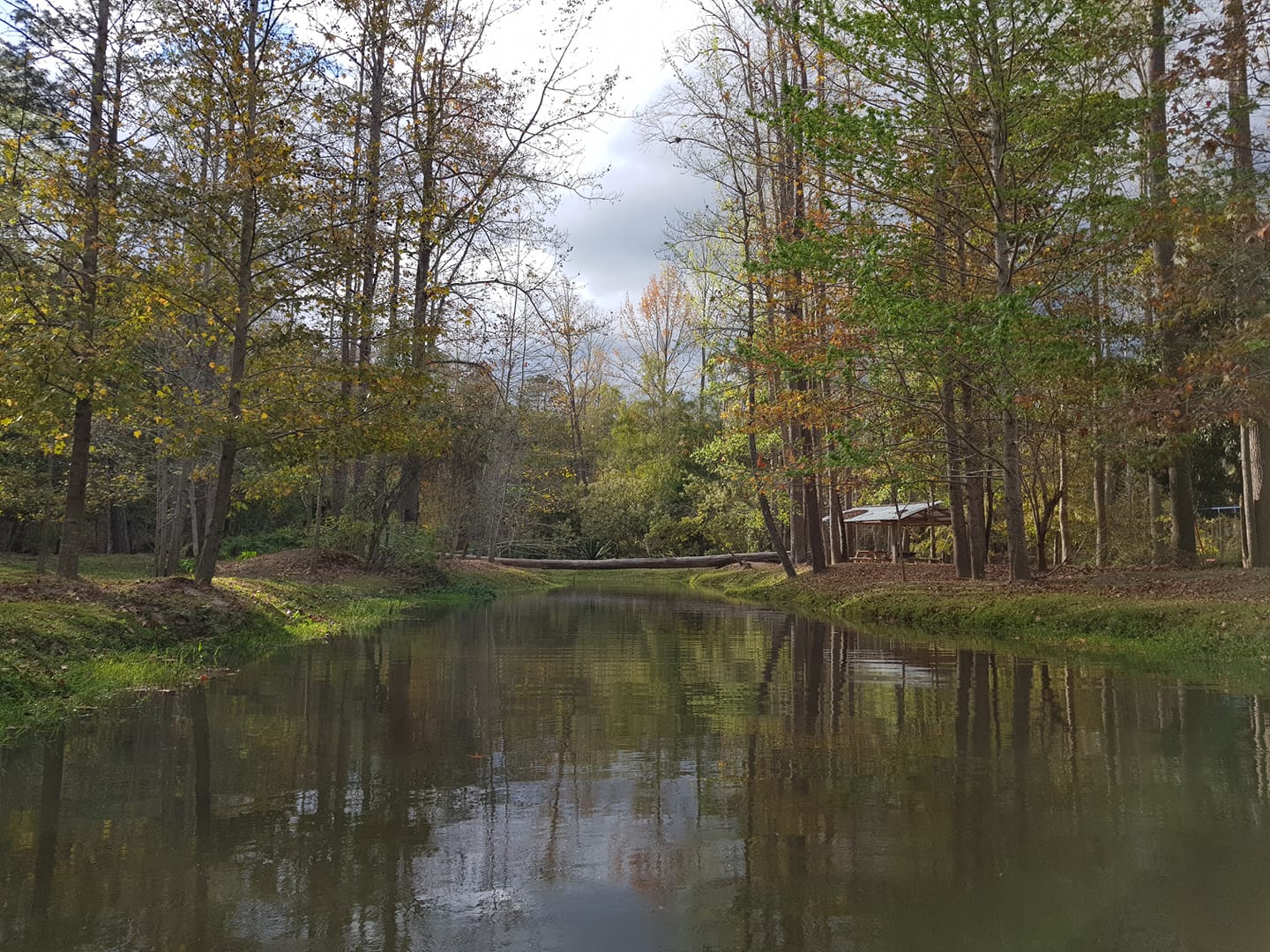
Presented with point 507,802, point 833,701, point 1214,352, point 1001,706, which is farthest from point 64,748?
point 1214,352

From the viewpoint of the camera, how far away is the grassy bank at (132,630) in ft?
22.6

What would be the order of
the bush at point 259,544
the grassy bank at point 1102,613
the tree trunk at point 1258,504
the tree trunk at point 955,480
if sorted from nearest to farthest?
the grassy bank at point 1102,613 → the tree trunk at point 1258,504 → the tree trunk at point 955,480 → the bush at point 259,544

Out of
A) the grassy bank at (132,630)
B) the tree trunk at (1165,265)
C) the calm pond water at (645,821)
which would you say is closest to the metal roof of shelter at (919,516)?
the tree trunk at (1165,265)

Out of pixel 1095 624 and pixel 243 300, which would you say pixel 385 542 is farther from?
pixel 1095 624

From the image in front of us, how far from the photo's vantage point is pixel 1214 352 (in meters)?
12.9

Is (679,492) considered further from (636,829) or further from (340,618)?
(636,829)

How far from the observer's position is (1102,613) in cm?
1209

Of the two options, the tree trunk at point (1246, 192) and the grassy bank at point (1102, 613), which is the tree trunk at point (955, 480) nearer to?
the grassy bank at point (1102, 613)

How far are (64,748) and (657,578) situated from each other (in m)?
33.5

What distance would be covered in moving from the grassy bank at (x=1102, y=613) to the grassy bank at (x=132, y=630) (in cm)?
899

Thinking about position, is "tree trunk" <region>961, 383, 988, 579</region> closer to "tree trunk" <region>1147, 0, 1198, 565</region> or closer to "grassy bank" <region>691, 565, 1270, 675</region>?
"grassy bank" <region>691, 565, 1270, 675</region>

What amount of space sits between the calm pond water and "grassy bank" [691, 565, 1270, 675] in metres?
2.72

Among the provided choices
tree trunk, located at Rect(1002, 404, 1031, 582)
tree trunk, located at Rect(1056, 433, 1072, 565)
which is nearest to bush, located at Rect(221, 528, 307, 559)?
tree trunk, located at Rect(1002, 404, 1031, 582)

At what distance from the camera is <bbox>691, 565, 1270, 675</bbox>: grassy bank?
401 inches
